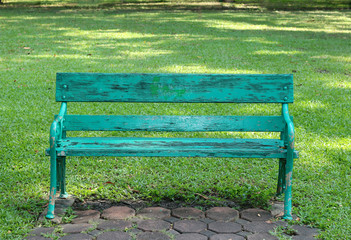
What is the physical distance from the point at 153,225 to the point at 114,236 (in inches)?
13.1

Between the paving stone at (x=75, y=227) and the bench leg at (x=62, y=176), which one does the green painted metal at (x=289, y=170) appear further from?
the bench leg at (x=62, y=176)

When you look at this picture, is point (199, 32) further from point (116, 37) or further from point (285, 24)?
point (285, 24)

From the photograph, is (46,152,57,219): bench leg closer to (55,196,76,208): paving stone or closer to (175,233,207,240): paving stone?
(55,196,76,208): paving stone

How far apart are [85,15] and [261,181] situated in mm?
15975

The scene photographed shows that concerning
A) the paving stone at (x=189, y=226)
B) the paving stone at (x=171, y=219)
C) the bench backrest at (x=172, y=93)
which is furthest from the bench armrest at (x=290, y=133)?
the paving stone at (x=171, y=219)

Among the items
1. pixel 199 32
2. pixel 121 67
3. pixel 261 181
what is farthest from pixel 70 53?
pixel 261 181

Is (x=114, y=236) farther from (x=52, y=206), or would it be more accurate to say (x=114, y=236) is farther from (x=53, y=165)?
(x=53, y=165)

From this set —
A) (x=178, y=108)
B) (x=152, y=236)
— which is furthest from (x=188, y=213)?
(x=178, y=108)

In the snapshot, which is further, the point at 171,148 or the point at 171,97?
the point at 171,97

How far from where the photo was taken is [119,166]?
4750 mm

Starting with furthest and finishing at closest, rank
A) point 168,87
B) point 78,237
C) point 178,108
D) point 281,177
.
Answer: point 178,108, point 281,177, point 168,87, point 78,237

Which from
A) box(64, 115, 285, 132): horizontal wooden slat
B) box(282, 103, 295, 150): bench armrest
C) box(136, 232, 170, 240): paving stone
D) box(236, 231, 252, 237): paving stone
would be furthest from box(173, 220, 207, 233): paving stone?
box(282, 103, 295, 150): bench armrest

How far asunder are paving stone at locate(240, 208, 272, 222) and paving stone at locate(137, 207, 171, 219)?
628 mm

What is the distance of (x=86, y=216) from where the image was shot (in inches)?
142
